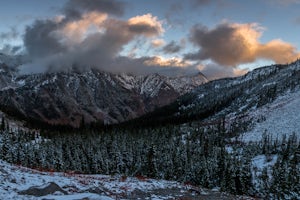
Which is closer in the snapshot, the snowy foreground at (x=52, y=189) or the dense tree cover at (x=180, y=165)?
the snowy foreground at (x=52, y=189)

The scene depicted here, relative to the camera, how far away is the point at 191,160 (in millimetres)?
103875

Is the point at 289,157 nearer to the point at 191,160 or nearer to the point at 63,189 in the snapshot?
the point at 191,160

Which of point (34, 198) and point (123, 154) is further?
point (123, 154)

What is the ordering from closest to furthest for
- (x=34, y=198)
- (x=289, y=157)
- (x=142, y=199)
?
(x=34, y=198), (x=142, y=199), (x=289, y=157)

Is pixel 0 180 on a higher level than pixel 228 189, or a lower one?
higher

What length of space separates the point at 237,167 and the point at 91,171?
51.0 metres

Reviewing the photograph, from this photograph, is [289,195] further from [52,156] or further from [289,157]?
[52,156]

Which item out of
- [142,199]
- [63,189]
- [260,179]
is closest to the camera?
[63,189]

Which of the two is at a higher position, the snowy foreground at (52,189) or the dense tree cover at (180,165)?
the snowy foreground at (52,189)

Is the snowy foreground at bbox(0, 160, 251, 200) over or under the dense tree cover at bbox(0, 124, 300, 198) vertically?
over

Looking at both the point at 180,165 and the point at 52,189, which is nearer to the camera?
the point at 52,189

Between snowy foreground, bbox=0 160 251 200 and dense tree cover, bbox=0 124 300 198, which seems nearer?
snowy foreground, bbox=0 160 251 200

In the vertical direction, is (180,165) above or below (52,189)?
below

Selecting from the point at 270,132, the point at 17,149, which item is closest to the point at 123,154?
the point at 17,149
